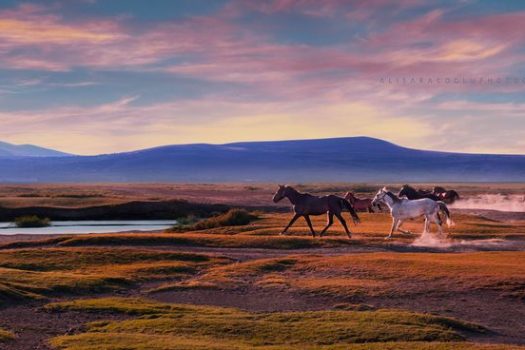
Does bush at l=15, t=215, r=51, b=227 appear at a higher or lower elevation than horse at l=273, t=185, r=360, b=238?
lower

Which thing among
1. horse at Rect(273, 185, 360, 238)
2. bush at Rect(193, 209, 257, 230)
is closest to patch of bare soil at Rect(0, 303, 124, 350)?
horse at Rect(273, 185, 360, 238)

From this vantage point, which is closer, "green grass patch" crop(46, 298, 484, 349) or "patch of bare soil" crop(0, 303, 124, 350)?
"green grass patch" crop(46, 298, 484, 349)

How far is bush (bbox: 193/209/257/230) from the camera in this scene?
4922cm

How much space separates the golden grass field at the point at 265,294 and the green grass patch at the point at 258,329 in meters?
0.05

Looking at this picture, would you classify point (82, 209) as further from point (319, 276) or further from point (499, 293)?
point (499, 293)

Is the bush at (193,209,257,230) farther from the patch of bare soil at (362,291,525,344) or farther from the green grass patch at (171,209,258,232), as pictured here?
the patch of bare soil at (362,291,525,344)

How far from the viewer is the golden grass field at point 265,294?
58.1ft

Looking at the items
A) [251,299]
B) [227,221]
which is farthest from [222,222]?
[251,299]

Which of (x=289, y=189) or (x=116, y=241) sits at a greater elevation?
(x=289, y=189)

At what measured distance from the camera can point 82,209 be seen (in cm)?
6925

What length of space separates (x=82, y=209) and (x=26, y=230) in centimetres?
1552

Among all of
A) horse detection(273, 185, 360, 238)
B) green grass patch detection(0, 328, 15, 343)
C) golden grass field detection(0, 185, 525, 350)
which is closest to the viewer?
green grass patch detection(0, 328, 15, 343)

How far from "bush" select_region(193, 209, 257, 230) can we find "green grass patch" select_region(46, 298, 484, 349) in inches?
1110

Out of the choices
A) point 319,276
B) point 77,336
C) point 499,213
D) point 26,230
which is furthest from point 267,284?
point 499,213
